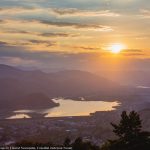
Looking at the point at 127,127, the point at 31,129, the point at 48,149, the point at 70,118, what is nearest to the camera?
the point at 127,127

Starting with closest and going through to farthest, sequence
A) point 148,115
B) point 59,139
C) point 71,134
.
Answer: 1. point 59,139
2. point 71,134
3. point 148,115

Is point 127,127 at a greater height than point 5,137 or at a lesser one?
lesser

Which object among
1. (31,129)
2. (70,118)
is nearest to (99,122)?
(70,118)

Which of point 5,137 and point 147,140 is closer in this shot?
point 147,140

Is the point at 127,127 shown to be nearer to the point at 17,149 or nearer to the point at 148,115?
the point at 17,149

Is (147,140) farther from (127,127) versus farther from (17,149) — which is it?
(17,149)

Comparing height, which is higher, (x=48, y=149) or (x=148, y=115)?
(x=148, y=115)

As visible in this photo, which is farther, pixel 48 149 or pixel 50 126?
pixel 50 126

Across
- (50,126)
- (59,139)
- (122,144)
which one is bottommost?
(122,144)

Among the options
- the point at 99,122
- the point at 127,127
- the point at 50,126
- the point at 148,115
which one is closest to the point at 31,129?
the point at 50,126
